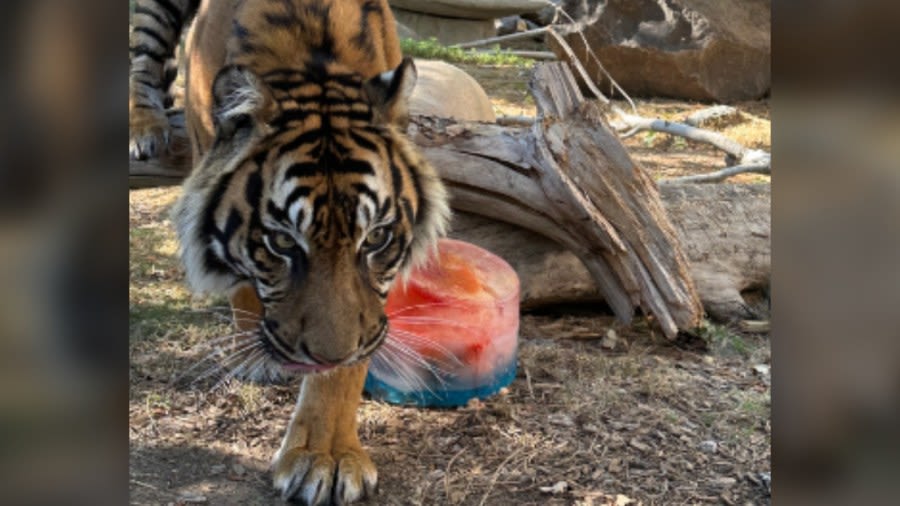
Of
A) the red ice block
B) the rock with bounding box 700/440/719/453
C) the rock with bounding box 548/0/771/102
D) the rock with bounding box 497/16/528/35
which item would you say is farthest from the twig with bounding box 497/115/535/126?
the rock with bounding box 497/16/528/35

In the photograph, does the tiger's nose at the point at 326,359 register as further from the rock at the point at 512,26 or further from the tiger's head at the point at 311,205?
the rock at the point at 512,26

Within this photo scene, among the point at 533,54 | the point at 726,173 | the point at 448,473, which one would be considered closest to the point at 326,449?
the point at 448,473

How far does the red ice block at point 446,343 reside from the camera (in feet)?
11.7

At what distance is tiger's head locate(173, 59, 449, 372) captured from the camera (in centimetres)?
251

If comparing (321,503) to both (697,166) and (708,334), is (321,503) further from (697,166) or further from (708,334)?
(697,166)

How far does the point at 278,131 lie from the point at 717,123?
7.54 meters

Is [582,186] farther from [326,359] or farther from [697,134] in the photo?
[697,134]

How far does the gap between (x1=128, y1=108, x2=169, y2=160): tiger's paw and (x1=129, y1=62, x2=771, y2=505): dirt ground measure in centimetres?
76

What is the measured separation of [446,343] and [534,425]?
47 cm

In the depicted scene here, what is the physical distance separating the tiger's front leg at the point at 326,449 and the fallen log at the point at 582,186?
141 cm

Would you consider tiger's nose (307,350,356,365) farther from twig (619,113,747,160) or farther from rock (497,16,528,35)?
rock (497,16,528,35)
